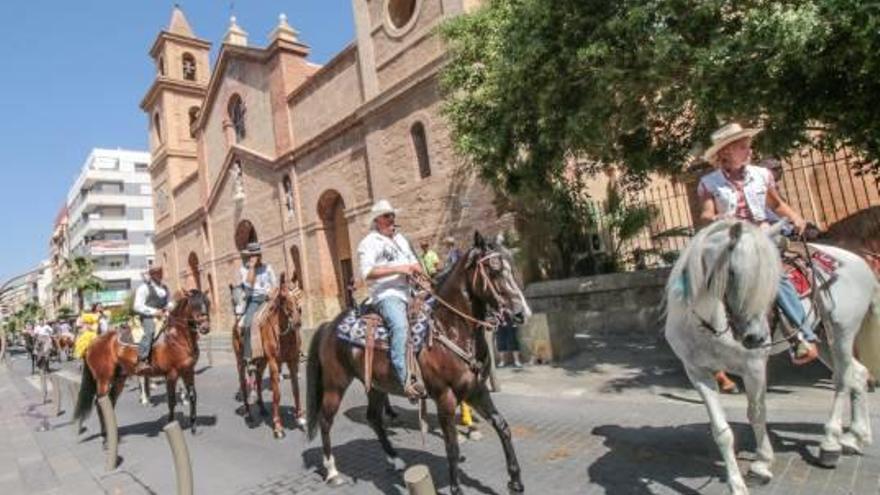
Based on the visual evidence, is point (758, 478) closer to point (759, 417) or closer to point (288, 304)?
point (759, 417)

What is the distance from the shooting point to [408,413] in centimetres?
821

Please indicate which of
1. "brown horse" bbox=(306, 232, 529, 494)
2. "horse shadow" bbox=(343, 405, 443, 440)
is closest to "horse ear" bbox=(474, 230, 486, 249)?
"brown horse" bbox=(306, 232, 529, 494)

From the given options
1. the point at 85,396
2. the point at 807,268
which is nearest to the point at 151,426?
the point at 85,396

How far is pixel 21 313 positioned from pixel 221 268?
3105 inches

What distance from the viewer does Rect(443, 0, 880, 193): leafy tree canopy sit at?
6266 mm

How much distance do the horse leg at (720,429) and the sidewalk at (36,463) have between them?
6.34 m

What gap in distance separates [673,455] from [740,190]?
7.85 feet

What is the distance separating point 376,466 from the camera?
6.01 metres

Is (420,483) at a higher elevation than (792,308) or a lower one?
lower

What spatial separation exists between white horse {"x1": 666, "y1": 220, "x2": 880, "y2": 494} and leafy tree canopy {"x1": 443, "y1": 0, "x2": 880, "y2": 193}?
108 inches

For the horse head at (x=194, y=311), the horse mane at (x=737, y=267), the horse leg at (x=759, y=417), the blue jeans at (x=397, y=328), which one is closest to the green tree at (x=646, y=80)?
the horse mane at (x=737, y=267)

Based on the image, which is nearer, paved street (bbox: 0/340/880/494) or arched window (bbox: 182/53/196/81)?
paved street (bbox: 0/340/880/494)

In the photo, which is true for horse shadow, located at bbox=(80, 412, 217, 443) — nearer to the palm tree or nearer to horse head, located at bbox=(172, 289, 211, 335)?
horse head, located at bbox=(172, 289, 211, 335)

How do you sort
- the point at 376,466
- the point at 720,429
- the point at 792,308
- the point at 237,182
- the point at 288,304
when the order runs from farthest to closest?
the point at 237,182, the point at 288,304, the point at 376,466, the point at 792,308, the point at 720,429
